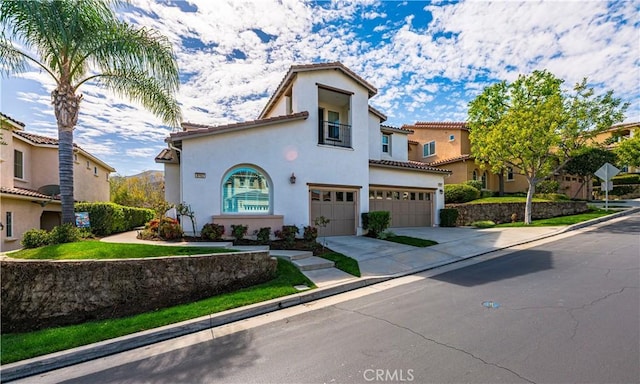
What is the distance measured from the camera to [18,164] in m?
15.3

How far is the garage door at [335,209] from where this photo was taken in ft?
41.7

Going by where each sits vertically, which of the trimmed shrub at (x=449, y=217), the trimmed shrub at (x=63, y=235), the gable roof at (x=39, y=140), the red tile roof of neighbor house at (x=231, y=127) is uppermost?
the gable roof at (x=39, y=140)

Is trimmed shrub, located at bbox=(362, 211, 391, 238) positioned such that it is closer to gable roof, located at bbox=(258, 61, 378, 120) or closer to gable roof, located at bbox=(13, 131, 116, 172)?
gable roof, located at bbox=(258, 61, 378, 120)

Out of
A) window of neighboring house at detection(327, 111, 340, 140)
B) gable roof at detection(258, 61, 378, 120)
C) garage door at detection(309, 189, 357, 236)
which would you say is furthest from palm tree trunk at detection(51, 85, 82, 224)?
window of neighboring house at detection(327, 111, 340, 140)

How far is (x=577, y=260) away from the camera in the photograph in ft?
27.4

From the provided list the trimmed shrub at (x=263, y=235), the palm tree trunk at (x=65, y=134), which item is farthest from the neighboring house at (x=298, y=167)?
the palm tree trunk at (x=65, y=134)

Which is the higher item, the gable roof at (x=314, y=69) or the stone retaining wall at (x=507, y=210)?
the gable roof at (x=314, y=69)

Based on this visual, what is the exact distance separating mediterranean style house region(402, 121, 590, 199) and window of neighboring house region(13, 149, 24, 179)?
2699cm

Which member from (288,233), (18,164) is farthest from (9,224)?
(288,233)

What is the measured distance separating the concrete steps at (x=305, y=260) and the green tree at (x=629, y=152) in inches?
1251

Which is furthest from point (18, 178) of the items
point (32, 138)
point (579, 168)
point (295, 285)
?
point (579, 168)

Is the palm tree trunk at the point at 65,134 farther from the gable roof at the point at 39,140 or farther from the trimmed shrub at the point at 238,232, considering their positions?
the gable roof at the point at 39,140

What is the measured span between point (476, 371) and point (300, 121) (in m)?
10.5

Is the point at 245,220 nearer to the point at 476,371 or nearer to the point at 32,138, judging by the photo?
the point at 476,371
